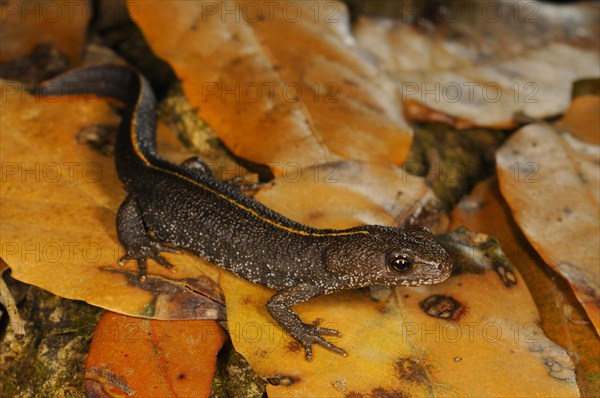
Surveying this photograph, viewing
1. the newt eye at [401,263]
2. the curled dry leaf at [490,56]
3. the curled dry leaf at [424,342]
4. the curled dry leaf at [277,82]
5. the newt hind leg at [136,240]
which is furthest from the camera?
the curled dry leaf at [490,56]

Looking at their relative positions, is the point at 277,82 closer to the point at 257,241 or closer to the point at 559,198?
the point at 257,241

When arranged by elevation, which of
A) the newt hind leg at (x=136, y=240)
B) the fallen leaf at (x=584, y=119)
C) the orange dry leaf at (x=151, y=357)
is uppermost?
the fallen leaf at (x=584, y=119)

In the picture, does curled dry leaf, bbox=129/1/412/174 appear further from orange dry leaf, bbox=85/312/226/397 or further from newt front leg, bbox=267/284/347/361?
orange dry leaf, bbox=85/312/226/397

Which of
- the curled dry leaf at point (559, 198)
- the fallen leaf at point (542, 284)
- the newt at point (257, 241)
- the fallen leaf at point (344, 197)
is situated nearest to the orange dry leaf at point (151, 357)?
the newt at point (257, 241)

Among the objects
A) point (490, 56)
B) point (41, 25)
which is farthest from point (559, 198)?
point (41, 25)

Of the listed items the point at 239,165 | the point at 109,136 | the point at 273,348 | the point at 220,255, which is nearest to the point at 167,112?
the point at 109,136

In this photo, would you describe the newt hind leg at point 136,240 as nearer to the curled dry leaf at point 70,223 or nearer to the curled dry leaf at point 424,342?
the curled dry leaf at point 70,223
